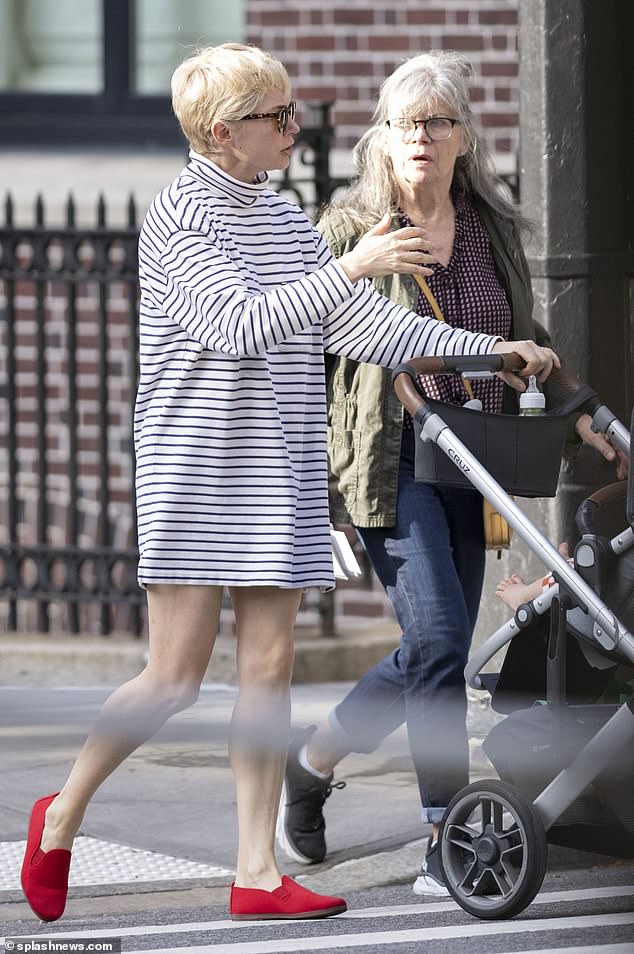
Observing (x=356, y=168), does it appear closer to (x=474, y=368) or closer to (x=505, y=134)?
(x=474, y=368)

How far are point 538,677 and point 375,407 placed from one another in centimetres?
78

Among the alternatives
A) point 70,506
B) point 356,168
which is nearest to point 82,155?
point 70,506

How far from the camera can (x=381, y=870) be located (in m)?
5.21

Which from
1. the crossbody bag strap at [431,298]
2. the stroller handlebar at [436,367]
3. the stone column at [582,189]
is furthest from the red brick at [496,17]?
the stroller handlebar at [436,367]

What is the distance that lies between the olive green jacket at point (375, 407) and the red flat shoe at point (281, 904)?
93 cm

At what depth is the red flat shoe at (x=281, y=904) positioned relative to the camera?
441cm

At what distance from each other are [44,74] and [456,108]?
6.23 m

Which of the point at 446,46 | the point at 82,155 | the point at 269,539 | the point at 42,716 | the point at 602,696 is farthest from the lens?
the point at 82,155

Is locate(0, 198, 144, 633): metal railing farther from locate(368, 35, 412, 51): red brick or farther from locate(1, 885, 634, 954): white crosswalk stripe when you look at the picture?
locate(1, 885, 634, 954): white crosswalk stripe

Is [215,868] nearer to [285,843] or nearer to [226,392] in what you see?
[285,843]

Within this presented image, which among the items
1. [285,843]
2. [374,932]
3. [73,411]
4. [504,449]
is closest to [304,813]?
[285,843]

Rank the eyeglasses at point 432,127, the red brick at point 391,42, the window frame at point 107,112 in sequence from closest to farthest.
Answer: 1. the eyeglasses at point 432,127
2. the red brick at point 391,42
3. the window frame at point 107,112

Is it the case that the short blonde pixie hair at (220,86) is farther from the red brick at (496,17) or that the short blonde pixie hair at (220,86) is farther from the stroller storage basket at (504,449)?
the red brick at (496,17)

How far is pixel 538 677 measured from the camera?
15.1 feet
